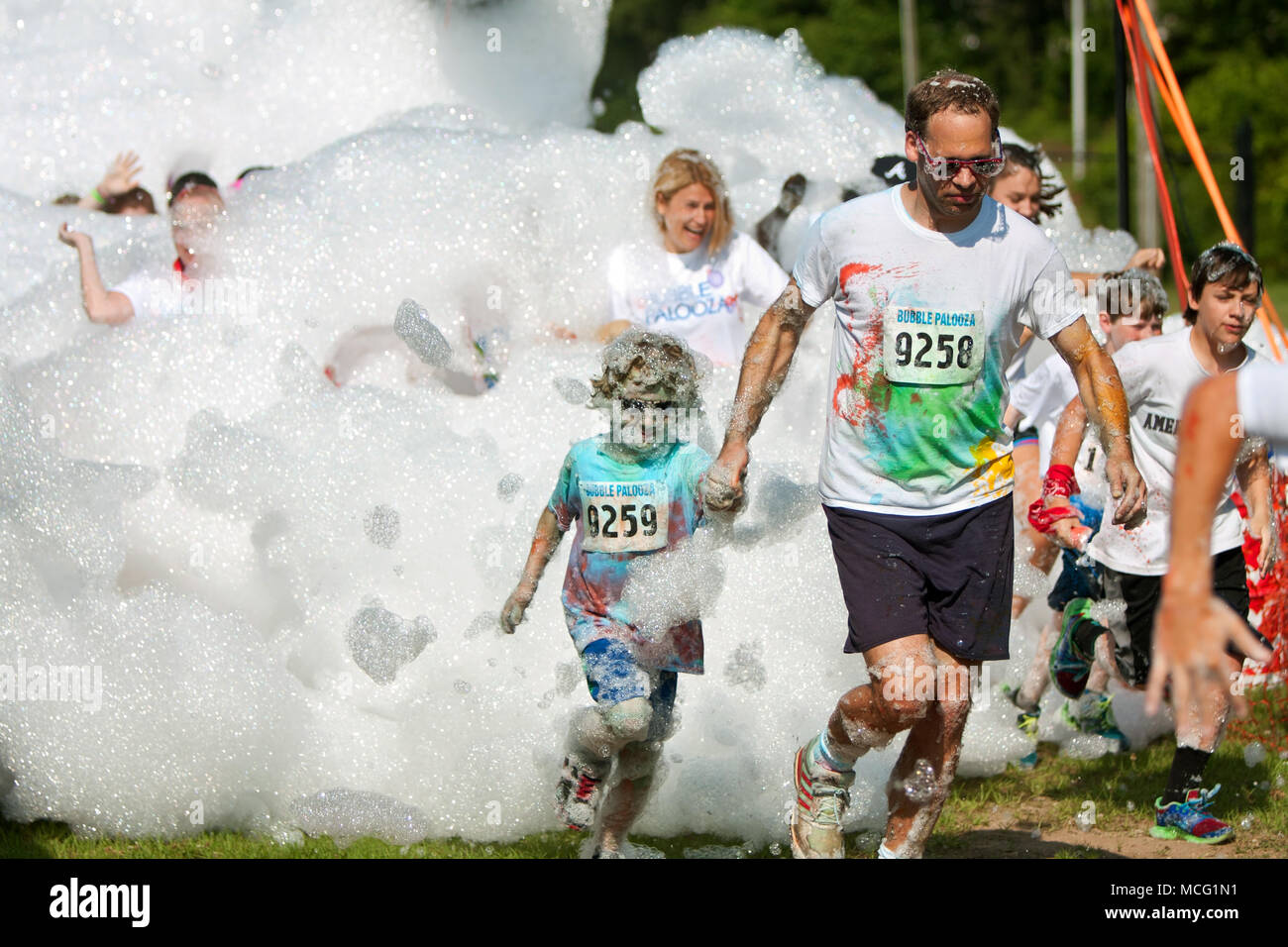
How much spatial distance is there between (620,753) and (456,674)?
963 millimetres

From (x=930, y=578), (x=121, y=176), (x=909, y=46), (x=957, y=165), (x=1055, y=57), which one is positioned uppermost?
(x=909, y=46)

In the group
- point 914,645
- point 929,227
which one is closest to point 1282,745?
point 914,645

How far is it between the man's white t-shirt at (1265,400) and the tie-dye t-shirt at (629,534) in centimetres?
184

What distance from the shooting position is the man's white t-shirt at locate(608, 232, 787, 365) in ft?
18.9

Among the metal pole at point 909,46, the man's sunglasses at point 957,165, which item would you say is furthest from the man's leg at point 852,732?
the metal pole at point 909,46

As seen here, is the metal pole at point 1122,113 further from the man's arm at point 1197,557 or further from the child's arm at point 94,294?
the man's arm at point 1197,557

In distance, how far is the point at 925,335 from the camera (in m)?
3.52

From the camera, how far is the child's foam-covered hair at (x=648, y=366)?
3.82m

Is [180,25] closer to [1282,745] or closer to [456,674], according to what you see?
[456,674]

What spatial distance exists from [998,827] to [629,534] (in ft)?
5.06

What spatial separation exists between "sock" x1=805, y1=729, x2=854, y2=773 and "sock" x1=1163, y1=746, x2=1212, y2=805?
1.17m

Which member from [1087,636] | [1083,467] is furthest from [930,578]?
[1083,467]

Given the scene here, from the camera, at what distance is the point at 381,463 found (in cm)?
513

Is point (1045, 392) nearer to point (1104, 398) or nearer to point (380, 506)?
point (1104, 398)
